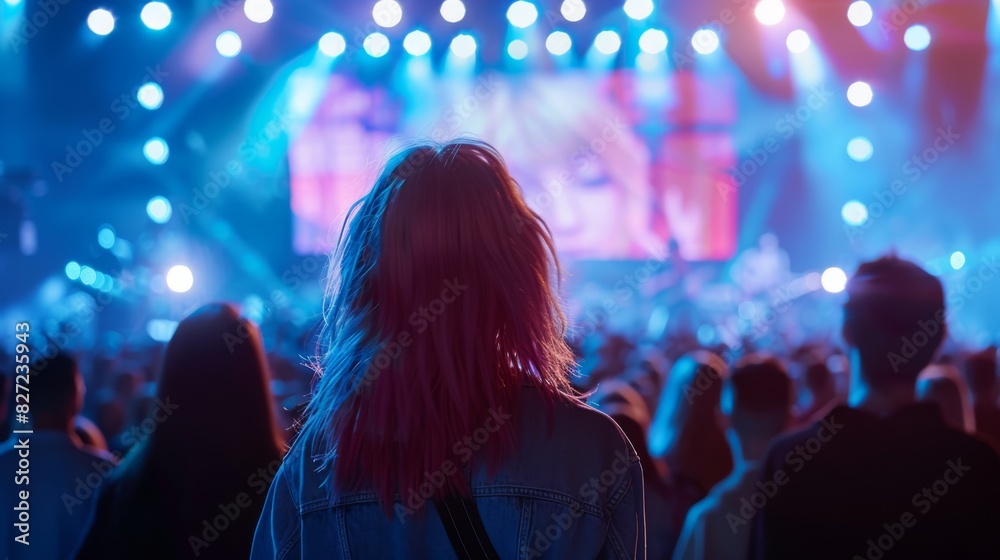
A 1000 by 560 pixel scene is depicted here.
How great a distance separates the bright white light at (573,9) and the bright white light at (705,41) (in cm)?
190

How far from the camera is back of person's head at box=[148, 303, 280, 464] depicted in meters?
1.91

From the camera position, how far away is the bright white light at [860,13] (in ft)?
36.7

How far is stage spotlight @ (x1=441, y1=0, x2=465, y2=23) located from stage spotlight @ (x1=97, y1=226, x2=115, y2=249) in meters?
6.33

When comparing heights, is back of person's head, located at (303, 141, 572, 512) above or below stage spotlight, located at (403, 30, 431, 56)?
below

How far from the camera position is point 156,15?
10.1 metres

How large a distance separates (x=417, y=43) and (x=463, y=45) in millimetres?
666

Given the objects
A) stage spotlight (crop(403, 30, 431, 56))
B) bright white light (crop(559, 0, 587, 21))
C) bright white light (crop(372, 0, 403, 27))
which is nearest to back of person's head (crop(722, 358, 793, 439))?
bright white light (crop(372, 0, 403, 27))

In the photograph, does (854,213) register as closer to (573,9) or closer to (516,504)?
(573,9)

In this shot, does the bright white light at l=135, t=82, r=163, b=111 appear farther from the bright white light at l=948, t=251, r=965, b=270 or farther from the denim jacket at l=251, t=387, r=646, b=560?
the bright white light at l=948, t=251, r=965, b=270

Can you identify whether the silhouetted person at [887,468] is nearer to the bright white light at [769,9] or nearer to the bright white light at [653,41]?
the bright white light at [769,9]

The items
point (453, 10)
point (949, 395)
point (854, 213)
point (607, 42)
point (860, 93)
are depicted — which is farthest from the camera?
point (854, 213)

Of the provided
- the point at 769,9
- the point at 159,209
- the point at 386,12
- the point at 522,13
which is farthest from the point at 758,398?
the point at 159,209

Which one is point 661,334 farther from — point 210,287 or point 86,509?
point 86,509

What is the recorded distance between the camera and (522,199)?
4.10 feet
